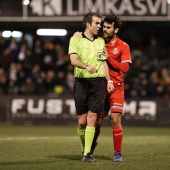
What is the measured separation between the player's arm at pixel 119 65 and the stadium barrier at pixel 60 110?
9.29 m

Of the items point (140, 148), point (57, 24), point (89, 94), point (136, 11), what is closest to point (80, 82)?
point (89, 94)

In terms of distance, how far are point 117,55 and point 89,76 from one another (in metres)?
0.64

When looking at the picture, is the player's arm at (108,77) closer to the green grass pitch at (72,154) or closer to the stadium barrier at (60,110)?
the green grass pitch at (72,154)

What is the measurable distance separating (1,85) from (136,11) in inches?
224

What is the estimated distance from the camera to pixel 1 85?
2073cm

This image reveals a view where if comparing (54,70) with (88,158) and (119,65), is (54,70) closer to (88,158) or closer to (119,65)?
(119,65)

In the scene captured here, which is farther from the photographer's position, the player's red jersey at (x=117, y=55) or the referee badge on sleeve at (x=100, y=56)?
the player's red jersey at (x=117, y=55)

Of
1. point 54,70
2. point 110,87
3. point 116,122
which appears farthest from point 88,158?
point 54,70

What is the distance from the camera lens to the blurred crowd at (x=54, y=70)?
19.9 meters

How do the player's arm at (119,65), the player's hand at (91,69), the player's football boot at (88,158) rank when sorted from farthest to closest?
the player's arm at (119,65)
the player's football boot at (88,158)
the player's hand at (91,69)

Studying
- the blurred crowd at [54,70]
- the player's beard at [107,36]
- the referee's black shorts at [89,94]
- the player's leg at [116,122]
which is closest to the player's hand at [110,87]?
the referee's black shorts at [89,94]

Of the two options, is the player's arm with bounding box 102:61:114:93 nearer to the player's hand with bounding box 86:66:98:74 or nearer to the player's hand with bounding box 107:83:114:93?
the player's hand with bounding box 107:83:114:93

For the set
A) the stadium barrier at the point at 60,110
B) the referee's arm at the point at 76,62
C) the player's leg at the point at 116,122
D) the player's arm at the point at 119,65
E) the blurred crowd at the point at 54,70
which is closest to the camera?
the referee's arm at the point at 76,62

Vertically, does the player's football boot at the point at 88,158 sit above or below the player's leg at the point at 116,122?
below
